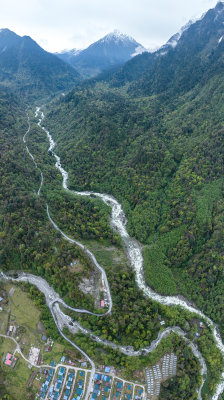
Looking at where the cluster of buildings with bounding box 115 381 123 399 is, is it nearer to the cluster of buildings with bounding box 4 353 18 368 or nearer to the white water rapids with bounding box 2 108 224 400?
the white water rapids with bounding box 2 108 224 400

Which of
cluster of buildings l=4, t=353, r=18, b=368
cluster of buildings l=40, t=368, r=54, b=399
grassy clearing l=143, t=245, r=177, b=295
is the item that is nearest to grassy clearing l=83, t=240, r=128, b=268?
grassy clearing l=143, t=245, r=177, b=295

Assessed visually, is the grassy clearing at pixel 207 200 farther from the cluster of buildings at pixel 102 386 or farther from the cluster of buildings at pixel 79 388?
the cluster of buildings at pixel 79 388

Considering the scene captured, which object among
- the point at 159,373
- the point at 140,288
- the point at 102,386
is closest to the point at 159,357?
the point at 159,373

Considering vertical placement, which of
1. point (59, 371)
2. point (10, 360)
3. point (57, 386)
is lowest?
point (57, 386)

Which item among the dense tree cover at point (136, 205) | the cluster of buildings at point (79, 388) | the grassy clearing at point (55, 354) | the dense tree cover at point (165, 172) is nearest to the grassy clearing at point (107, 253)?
the dense tree cover at point (136, 205)

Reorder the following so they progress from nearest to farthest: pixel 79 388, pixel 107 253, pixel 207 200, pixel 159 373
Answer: pixel 79 388
pixel 159 373
pixel 107 253
pixel 207 200

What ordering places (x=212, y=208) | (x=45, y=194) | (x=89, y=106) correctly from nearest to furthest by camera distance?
1. (x=212, y=208)
2. (x=45, y=194)
3. (x=89, y=106)

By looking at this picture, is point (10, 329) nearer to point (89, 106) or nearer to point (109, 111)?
point (109, 111)

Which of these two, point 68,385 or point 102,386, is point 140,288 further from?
point 68,385

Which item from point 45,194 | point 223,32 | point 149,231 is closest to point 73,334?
point 149,231
